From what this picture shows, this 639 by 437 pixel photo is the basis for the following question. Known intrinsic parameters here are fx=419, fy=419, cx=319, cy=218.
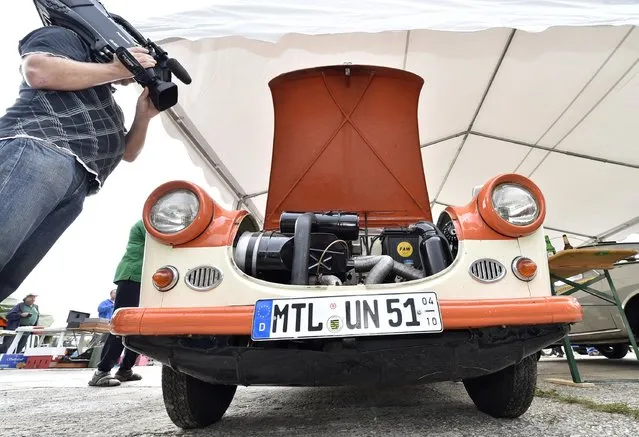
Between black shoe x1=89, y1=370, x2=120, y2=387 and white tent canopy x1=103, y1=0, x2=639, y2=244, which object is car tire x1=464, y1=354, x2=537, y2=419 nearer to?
white tent canopy x1=103, y1=0, x2=639, y2=244

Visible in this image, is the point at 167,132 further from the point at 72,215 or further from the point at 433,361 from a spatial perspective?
the point at 433,361

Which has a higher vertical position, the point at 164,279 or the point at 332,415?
the point at 164,279

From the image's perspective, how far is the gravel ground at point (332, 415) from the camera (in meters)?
1.54

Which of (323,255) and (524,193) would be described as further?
(323,255)

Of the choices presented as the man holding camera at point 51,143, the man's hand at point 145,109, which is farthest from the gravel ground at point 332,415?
the man's hand at point 145,109

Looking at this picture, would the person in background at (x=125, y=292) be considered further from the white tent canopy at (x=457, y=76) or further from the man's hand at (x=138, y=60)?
the man's hand at (x=138, y=60)

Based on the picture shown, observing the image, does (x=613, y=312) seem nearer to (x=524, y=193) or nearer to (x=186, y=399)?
(x=524, y=193)

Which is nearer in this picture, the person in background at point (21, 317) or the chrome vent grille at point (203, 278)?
the chrome vent grille at point (203, 278)

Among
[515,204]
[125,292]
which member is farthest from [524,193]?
[125,292]

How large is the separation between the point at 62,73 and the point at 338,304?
1.07m

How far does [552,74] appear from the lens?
387cm

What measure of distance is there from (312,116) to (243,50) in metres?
1.52

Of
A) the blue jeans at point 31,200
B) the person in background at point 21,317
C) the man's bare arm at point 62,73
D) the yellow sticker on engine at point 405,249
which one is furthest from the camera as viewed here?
the person in background at point 21,317

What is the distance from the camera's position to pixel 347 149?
8.20 feet
